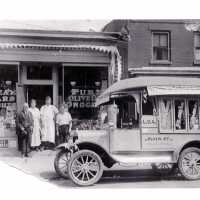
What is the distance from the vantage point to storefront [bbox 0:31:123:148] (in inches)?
524

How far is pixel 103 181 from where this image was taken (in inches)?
357

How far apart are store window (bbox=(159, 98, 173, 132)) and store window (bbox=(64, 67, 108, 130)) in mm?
4252

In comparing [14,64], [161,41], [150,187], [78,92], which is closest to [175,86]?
[150,187]

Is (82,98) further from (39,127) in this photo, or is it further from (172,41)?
(172,41)

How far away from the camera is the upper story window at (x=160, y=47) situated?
1652 cm

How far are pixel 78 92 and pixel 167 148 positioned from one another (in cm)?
571

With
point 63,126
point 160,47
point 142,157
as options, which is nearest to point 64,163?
point 142,157

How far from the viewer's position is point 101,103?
10156 millimetres

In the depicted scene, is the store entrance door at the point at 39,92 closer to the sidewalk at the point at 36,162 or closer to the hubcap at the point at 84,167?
the sidewalk at the point at 36,162

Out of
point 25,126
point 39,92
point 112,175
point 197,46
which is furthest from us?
point 197,46

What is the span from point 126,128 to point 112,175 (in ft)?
4.84

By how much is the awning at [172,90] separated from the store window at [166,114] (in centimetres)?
19

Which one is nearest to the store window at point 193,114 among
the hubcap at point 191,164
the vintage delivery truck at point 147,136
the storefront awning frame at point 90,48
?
the vintage delivery truck at point 147,136

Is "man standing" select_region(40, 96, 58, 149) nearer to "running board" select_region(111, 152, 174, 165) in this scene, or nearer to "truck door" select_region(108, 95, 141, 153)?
"truck door" select_region(108, 95, 141, 153)
